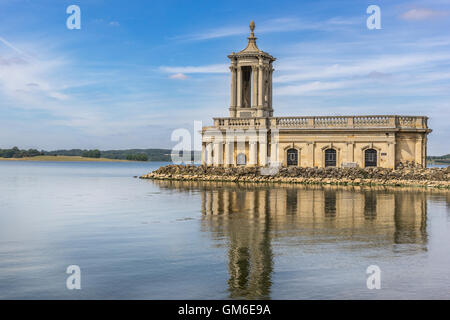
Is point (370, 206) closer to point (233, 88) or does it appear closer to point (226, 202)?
point (226, 202)

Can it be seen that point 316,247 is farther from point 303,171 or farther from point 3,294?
point 303,171

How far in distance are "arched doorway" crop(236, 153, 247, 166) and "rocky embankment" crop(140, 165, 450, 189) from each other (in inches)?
86.3

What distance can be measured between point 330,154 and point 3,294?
39.7 metres

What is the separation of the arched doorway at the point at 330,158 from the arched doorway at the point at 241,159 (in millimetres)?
8295

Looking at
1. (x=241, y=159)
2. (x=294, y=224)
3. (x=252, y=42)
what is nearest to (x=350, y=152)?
(x=241, y=159)

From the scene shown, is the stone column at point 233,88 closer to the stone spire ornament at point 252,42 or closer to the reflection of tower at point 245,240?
the stone spire ornament at point 252,42

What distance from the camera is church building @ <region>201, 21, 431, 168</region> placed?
4438 cm

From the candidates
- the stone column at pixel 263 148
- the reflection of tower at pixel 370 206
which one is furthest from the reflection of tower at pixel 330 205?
the stone column at pixel 263 148

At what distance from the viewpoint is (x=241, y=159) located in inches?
1967

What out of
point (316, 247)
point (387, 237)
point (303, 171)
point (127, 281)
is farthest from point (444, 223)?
point (303, 171)

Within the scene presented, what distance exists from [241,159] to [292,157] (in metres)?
5.33

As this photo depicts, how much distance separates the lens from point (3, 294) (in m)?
9.85

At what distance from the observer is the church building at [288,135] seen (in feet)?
146

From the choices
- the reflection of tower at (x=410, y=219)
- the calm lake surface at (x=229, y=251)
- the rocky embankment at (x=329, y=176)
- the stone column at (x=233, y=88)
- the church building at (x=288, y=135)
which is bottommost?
the calm lake surface at (x=229, y=251)
